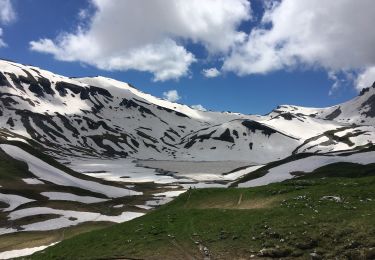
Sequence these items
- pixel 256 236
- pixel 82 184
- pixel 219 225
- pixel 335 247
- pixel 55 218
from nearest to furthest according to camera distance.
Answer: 1. pixel 335 247
2. pixel 256 236
3. pixel 219 225
4. pixel 55 218
5. pixel 82 184

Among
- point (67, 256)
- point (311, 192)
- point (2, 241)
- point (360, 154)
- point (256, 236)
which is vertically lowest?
point (2, 241)

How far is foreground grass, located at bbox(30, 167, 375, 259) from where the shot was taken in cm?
2769

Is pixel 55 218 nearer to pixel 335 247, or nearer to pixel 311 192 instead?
pixel 311 192

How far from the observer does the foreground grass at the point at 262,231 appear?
27688 mm

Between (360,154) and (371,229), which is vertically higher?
(360,154)

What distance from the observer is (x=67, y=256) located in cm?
3525

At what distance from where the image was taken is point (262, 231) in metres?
31.7

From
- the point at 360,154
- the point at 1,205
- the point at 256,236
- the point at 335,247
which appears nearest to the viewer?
the point at 335,247

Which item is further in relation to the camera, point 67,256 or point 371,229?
point 67,256

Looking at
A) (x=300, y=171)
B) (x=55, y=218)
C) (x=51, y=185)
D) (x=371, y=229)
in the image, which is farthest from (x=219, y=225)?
(x=51, y=185)

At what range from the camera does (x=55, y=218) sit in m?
90.4

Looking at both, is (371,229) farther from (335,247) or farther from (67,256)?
(67,256)

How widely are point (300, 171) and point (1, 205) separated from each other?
7244cm

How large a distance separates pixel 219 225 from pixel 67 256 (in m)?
11.9
